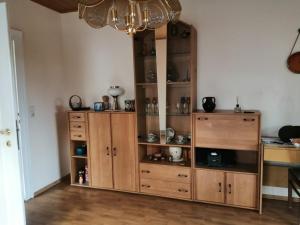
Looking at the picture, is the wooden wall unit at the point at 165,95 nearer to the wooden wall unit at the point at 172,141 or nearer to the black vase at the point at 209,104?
the wooden wall unit at the point at 172,141

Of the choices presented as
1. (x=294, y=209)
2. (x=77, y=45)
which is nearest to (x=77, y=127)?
(x=77, y=45)

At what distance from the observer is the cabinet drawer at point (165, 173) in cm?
324

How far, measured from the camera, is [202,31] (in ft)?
11.0

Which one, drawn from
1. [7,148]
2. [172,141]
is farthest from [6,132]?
[172,141]

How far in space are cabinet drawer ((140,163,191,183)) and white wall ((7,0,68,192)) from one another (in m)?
1.46

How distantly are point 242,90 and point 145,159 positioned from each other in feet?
5.21

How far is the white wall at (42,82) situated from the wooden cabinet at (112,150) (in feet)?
2.25

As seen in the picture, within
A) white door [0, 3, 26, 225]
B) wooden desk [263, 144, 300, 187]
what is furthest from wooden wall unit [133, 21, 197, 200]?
white door [0, 3, 26, 225]

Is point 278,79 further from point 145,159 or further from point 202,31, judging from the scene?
point 145,159

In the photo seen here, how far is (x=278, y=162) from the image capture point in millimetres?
3152

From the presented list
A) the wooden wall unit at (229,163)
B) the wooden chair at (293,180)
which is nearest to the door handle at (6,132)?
the wooden wall unit at (229,163)

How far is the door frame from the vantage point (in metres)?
3.24

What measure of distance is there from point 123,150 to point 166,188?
767mm

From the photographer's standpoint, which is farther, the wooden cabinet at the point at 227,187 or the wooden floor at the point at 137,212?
the wooden cabinet at the point at 227,187
